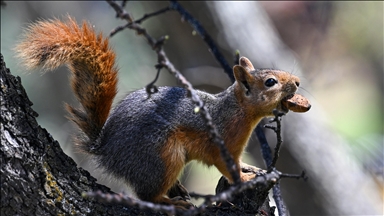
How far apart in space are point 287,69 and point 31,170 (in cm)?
353

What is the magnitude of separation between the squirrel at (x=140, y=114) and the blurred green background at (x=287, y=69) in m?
1.81

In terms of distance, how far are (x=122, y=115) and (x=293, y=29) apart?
6421 millimetres

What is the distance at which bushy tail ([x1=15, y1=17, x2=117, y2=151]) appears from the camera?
223cm

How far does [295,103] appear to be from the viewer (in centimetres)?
238

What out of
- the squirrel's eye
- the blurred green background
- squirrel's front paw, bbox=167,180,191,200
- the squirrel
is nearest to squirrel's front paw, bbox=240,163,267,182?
the squirrel

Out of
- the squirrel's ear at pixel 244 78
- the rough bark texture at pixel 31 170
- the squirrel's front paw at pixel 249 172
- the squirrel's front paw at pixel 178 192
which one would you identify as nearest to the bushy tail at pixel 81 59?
the rough bark texture at pixel 31 170

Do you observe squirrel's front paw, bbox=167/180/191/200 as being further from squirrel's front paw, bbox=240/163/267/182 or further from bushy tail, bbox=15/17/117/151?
bushy tail, bbox=15/17/117/151

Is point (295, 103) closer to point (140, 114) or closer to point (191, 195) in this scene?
point (140, 114)

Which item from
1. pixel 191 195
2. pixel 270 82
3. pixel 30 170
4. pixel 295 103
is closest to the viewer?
pixel 191 195

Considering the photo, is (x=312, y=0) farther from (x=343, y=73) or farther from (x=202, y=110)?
(x=202, y=110)

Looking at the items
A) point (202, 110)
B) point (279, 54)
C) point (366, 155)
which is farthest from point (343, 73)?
point (202, 110)

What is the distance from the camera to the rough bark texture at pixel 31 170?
1741mm

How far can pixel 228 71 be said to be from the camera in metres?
2.94

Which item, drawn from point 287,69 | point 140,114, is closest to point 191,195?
point 140,114
